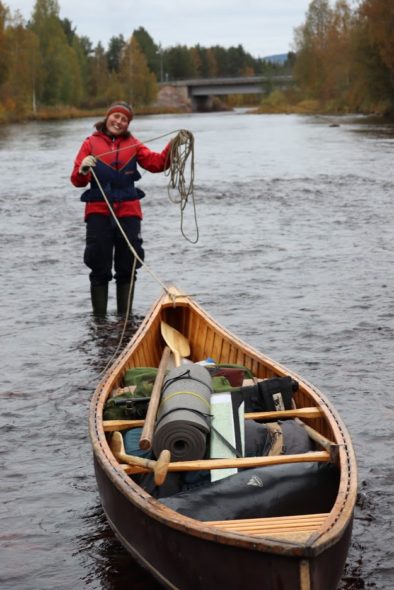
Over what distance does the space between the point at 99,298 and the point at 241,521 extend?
5914mm

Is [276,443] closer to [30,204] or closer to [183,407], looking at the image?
[183,407]

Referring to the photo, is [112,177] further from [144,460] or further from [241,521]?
[241,521]

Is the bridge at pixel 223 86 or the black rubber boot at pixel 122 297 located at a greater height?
the bridge at pixel 223 86

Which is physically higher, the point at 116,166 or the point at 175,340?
the point at 116,166

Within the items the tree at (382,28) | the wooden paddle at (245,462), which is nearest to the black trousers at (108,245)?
the wooden paddle at (245,462)

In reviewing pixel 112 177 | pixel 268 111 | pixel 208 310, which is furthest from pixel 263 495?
pixel 268 111

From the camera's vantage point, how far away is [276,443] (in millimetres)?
5219

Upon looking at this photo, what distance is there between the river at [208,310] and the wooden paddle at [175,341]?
2.60ft

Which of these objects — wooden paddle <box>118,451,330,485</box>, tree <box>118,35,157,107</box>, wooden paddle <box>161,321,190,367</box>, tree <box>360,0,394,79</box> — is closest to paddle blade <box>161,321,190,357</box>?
wooden paddle <box>161,321,190,367</box>

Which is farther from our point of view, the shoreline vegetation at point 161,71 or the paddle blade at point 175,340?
the shoreline vegetation at point 161,71

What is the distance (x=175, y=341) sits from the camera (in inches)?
302

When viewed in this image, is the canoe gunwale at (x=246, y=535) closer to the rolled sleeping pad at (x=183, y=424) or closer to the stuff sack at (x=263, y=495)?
the stuff sack at (x=263, y=495)

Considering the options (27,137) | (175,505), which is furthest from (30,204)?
(27,137)

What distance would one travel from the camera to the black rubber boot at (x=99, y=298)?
9.93 m
